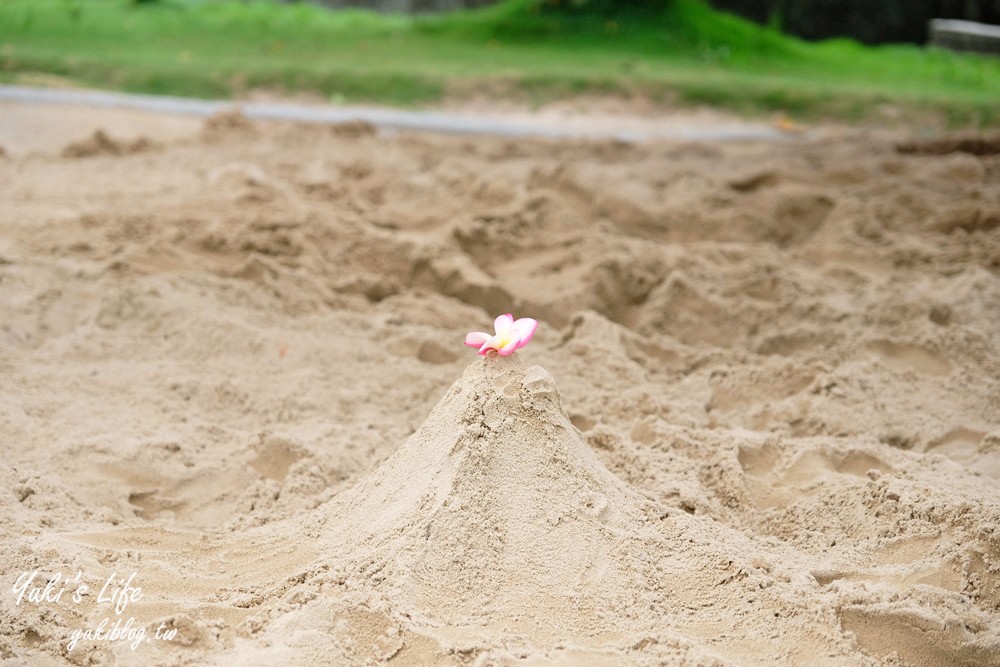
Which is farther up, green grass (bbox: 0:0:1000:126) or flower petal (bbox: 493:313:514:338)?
flower petal (bbox: 493:313:514:338)

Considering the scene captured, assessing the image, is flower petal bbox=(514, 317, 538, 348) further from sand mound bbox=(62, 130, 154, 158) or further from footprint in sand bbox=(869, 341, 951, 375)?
sand mound bbox=(62, 130, 154, 158)

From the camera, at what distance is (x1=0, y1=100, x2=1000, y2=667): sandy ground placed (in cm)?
188

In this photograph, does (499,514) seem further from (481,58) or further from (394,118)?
(481,58)

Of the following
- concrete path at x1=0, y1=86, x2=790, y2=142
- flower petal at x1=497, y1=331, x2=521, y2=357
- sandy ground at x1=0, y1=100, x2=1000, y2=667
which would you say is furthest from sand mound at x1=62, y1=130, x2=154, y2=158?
flower petal at x1=497, y1=331, x2=521, y2=357

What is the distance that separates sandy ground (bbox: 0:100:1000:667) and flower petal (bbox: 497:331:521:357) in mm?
42

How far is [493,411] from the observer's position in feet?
6.72

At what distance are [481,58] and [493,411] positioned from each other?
7.03 meters

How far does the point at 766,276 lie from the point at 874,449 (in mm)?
1361

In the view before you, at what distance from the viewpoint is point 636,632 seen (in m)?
1.84

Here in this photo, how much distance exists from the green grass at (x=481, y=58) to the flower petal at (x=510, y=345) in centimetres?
556

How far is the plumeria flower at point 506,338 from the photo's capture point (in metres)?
2.07

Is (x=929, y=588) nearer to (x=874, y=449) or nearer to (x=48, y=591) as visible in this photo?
(x=874, y=449)

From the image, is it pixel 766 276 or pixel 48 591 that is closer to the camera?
pixel 48 591

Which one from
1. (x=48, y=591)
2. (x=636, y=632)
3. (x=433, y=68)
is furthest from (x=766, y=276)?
(x=433, y=68)
